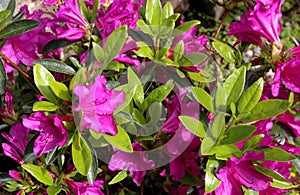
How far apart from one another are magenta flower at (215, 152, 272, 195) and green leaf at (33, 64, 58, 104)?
0.49 m

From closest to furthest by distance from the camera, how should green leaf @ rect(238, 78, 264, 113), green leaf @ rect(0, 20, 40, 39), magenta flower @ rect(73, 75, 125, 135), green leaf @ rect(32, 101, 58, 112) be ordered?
magenta flower @ rect(73, 75, 125, 135) → green leaf @ rect(32, 101, 58, 112) → green leaf @ rect(238, 78, 264, 113) → green leaf @ rect(0, 20, 40, 39)

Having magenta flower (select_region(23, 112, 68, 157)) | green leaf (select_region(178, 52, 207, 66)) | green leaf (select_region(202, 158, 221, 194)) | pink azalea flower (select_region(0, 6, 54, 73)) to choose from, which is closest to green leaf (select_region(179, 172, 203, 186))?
green leaf (select_region(202, 158, 221, 194))

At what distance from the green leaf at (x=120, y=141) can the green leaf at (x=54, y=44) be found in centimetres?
42

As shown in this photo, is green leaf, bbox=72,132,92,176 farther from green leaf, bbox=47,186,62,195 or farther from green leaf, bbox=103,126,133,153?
green leaf, bbox=47,186,62,195

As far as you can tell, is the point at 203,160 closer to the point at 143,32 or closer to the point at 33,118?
the point at 143,32

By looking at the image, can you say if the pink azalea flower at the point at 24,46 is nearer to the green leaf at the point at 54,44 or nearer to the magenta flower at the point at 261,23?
the green leaf at the point at 54,44

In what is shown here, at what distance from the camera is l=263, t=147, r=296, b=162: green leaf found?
1251mm

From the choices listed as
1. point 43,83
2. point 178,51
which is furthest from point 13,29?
point 178,51

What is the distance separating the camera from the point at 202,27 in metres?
3.28

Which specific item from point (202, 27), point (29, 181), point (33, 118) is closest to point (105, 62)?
point (33, 118)

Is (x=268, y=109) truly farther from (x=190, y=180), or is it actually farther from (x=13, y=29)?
(x=13, y=29)

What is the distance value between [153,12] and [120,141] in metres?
0.46

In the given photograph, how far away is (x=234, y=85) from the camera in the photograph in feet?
4.48

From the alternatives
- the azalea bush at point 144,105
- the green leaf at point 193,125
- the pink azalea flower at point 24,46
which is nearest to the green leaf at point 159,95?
the azalea bush at point 144,105
